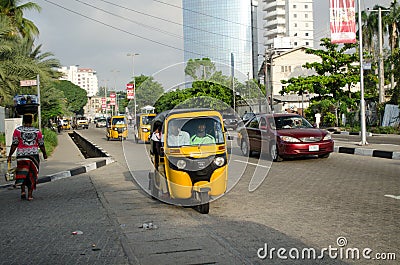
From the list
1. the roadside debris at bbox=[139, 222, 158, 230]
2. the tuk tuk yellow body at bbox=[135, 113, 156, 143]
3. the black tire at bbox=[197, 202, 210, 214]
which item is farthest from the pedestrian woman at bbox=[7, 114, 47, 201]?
the black tire at bbox=[197, 202, 210, 214]

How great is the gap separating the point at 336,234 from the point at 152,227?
99.0 inches

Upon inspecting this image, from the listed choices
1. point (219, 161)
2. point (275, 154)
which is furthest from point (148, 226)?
point (275, 154)

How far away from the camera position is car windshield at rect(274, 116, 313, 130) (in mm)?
15320

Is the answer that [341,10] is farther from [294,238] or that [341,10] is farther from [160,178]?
[294,238]

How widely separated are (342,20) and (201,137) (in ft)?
40.1

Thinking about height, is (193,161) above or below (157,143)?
below

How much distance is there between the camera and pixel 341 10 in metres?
17.7

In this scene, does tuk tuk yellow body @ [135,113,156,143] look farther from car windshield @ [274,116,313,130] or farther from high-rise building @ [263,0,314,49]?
high-rise building @ [263,0,314,49]

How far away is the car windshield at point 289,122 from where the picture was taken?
15.3 m

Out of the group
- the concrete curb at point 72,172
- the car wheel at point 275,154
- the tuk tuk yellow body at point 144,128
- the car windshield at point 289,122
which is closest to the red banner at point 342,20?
the car windshield at point 289,122

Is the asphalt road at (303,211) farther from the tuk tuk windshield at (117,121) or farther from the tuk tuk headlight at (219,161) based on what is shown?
the tuk tuk windshield at (117,121)

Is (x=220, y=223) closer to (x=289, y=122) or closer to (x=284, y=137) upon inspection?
(x=284, y=137)

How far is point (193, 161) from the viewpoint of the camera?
24.4 feet

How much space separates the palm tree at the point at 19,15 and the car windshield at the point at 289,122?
23696 millimetres
